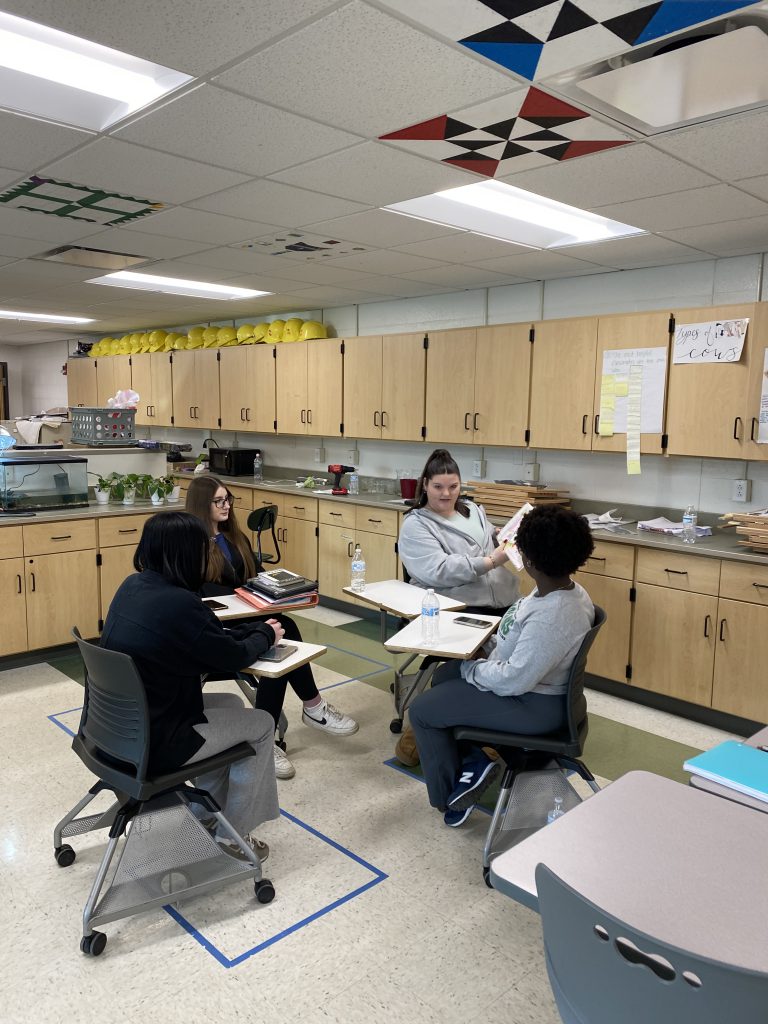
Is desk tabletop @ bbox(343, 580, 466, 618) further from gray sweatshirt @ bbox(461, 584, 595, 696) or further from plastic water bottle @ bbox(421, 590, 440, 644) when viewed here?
gray sweatshirt @ bbox(461, 584, 595, 696)

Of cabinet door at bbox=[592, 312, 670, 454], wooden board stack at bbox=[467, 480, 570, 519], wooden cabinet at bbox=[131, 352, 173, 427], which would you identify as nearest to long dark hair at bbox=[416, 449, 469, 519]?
wooden board stack at bbox=[467, 480, 570, 519]

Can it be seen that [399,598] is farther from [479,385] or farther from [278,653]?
[479,385]

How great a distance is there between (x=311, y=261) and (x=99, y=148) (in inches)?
83.4

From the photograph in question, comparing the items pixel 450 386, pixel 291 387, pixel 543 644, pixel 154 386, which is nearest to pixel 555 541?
pixel 543 644

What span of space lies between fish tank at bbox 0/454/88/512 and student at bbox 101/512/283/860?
2855mm

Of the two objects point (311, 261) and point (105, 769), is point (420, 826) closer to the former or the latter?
point (105, 769)

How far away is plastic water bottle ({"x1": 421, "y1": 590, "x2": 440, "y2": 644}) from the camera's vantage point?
300 centimetres

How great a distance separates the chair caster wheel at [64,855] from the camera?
273cm

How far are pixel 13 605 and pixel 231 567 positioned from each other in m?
1.79

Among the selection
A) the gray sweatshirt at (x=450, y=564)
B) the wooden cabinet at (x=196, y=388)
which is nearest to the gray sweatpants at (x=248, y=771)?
the gray sweatshirt at (x=450, y=564)

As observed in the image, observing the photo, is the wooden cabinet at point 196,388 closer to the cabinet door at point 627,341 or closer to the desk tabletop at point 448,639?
the cabinet door at point 627,341

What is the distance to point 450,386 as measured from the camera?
5.50 m

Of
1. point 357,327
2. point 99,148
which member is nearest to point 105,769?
→ point 99,148

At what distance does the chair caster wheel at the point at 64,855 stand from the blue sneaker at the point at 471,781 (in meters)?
1.45
